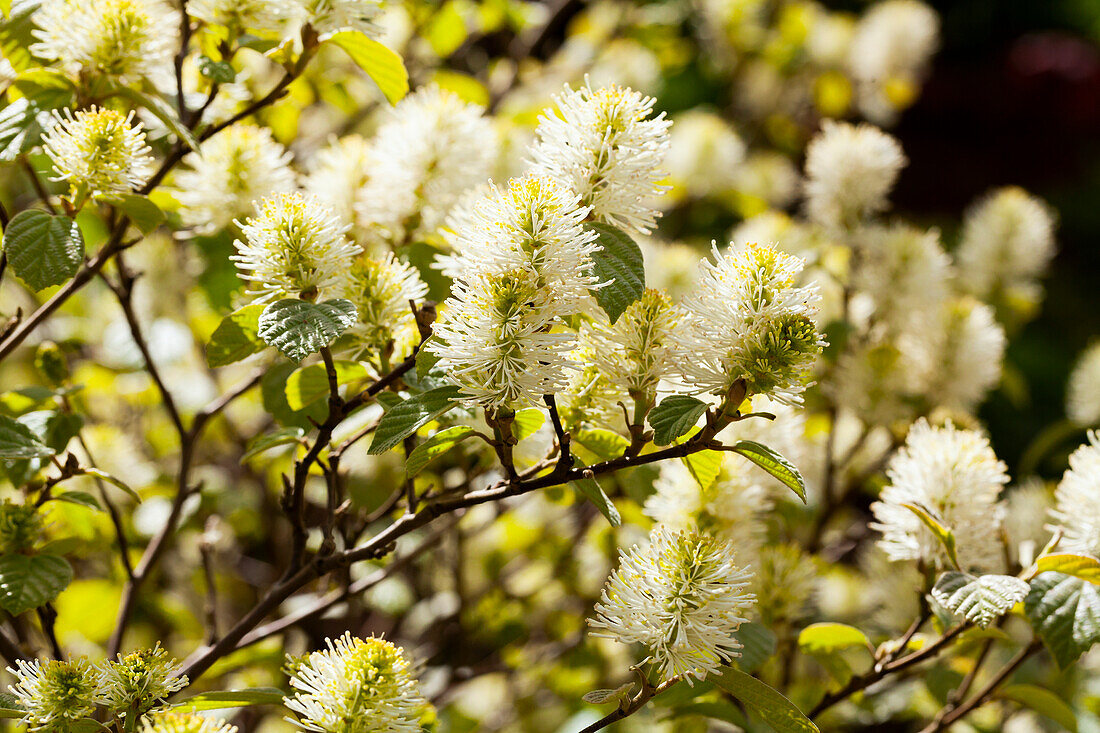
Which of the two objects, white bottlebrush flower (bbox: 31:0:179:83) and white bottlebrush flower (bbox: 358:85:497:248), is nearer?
white bottlebrush flower (bbox: 31:0:179:83)

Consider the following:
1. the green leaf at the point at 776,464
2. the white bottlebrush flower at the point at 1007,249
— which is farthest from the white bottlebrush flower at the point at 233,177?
the white bottlebrush flower at the point at 1007,249

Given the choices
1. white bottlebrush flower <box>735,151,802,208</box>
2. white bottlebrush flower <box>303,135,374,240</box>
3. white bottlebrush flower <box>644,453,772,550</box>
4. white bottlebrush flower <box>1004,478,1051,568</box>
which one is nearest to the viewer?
white bottlebrush flower <box>644,453,772,550</box>

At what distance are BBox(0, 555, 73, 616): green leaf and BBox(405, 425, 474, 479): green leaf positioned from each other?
12.0 inches

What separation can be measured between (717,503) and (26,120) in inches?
26.4

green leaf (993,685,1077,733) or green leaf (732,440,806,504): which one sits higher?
green leaf (732,440,806,504)

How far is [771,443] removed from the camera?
34.5 inches

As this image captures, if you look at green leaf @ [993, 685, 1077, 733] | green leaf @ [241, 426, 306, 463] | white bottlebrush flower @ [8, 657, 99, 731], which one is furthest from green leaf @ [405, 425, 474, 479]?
green leaf @ [993, 685, 1077, 733]

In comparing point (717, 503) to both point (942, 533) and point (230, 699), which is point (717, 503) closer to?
point (942, 533)

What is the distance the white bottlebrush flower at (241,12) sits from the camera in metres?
0.81

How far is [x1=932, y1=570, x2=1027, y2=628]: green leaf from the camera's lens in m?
0.69

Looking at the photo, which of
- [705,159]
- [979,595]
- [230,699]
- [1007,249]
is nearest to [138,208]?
[230,699]

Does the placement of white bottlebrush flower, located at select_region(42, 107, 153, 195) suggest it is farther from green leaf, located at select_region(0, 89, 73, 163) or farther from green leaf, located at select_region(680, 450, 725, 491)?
green leaf, located at select_region(680, 450, 725, 491)

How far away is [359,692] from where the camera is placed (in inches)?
22.3

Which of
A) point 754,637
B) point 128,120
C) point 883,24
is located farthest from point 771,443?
point 883,24
